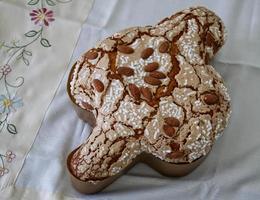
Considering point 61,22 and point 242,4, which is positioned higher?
point 242,4

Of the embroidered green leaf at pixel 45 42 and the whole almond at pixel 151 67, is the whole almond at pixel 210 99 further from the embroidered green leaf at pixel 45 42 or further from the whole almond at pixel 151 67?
the embroidered green leaf at pixel 45 42

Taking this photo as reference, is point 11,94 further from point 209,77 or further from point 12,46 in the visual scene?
point 209,77

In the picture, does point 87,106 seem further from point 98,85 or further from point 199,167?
point 199,167

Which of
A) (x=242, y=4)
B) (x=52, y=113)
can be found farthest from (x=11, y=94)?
(x=242, y=4)

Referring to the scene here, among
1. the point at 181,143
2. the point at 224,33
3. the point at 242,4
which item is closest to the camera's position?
the point at 181,143

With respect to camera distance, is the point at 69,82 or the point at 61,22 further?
the point at 61,22

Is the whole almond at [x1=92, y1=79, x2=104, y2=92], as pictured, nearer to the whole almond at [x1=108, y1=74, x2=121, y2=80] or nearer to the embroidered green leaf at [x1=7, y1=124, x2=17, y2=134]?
the whole almond at [x1=108, y1=74, x2=121, y2=80]
